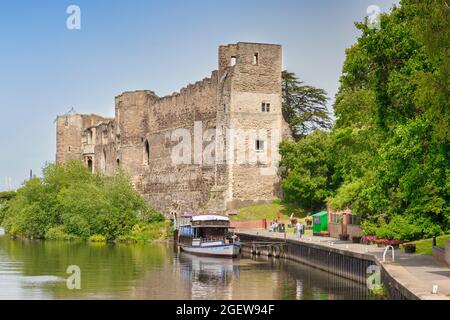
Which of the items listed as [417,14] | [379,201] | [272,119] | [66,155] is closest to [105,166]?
[66,155]

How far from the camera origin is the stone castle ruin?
222 feet

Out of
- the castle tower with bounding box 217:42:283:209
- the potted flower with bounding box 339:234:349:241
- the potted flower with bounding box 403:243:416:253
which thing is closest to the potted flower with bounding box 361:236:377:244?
the potted flower with bounding box 339:234:349:241

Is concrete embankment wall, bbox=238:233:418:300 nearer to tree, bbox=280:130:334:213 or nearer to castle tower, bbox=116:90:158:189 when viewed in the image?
tree, bbox=280:130:334:213

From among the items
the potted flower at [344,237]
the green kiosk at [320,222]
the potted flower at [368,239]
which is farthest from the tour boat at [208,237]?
the potted flower at [368,239]

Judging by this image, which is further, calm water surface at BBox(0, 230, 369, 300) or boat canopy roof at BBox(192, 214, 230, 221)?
boat canopy roof at BBox(192, 214, 230, 221)

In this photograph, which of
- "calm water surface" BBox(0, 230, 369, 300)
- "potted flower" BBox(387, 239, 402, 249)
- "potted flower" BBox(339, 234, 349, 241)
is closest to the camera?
"calm water surface" BBox(0, 230, 369, 300)

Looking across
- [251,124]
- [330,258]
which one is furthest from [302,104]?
[330,258]

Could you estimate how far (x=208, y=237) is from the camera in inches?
2280

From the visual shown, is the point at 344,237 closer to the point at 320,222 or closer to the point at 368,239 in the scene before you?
the point at 368,239

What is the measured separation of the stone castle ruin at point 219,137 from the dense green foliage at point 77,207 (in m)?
3.88

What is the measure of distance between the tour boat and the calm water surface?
0.89 m

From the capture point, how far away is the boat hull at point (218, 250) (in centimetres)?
5275

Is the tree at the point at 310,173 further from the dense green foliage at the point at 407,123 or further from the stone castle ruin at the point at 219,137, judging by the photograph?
the dense green foliage at the point at 407,123

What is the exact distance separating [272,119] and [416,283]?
42774 millimetres
